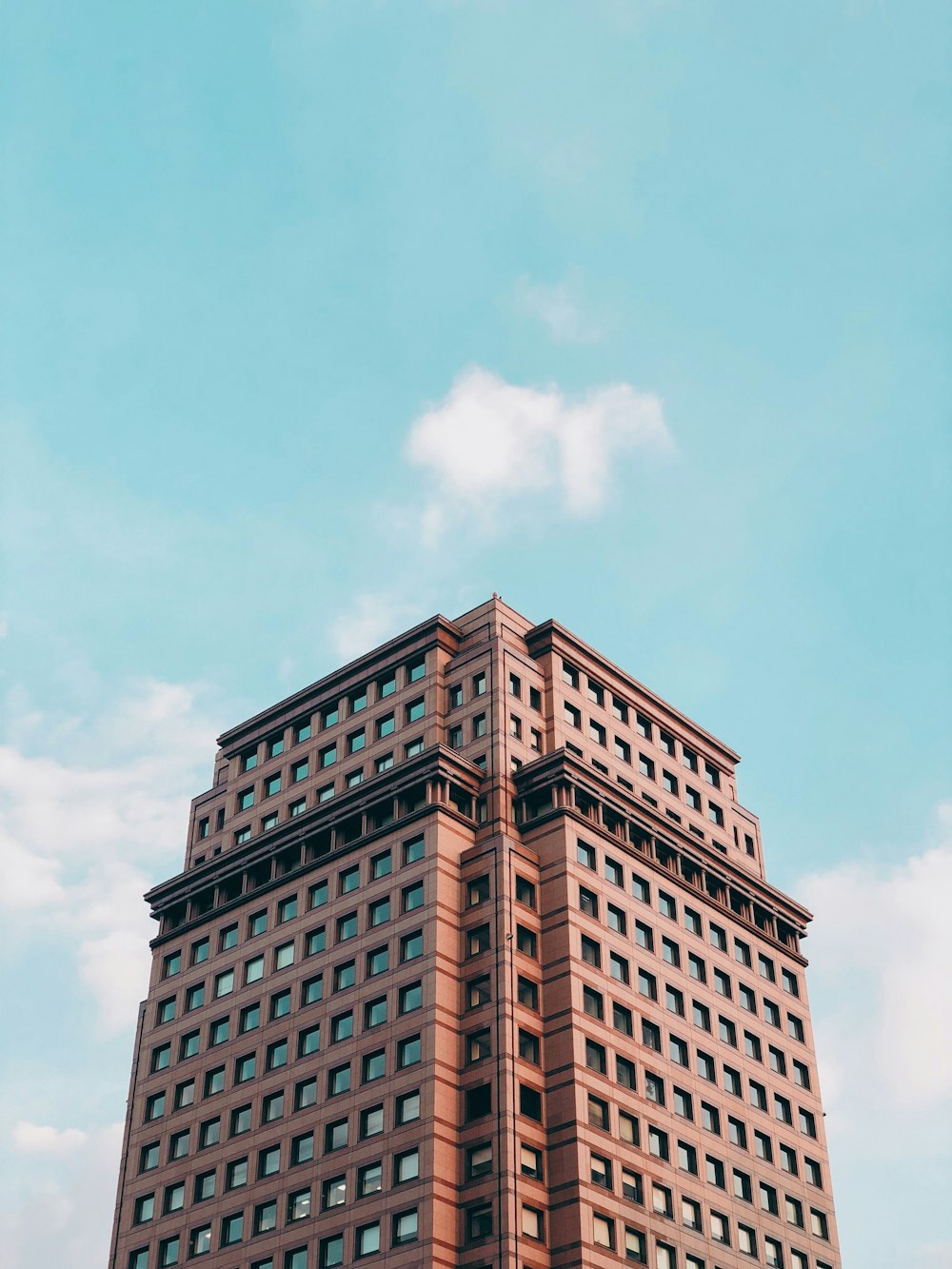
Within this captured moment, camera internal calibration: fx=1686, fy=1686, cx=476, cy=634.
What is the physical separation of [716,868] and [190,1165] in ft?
136

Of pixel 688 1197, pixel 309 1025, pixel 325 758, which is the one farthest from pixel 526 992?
pixel 325 758

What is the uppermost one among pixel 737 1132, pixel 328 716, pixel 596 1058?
pixel 328 716

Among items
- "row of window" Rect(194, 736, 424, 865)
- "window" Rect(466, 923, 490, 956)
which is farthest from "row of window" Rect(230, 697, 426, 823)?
"window" Rect(466, 923, 490, 956)

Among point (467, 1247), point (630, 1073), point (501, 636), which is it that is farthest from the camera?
point (501, 636)

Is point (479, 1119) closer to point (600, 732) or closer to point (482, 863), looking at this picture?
point (482, 863)

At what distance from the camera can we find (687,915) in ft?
377

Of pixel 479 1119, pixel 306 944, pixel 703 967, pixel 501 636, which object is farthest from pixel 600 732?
pixel 479 1119

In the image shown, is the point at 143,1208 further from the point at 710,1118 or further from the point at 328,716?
the point at 710,1118

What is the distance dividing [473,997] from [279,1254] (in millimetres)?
18257

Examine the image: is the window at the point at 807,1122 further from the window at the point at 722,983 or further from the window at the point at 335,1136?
the window at the point at 335,1136

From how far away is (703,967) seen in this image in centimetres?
11362

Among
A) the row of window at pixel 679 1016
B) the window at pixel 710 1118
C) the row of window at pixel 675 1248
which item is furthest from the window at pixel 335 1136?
the window at pixel 710 1118

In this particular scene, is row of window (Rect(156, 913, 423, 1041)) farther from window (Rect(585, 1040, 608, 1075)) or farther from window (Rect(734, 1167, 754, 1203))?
window (Rect(734, 1167, 754, 1203))

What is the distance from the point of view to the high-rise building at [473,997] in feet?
311
